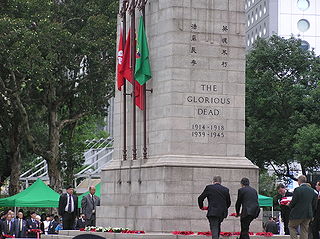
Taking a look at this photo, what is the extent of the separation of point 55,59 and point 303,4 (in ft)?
232

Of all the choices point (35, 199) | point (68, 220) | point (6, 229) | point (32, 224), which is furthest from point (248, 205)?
point (35, 199)

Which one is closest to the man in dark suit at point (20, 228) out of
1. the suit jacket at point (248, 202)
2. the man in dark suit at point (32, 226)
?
the man in dark suit at point (32, 226)

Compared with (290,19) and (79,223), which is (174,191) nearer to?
(79,223)

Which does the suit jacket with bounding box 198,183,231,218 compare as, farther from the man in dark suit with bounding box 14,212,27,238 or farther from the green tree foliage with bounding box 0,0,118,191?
the green tree foliage with bounding box 0,0,118,191

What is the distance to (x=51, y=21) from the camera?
49.7 meters

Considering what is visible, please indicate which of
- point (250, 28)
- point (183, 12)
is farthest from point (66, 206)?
point (250, 28)

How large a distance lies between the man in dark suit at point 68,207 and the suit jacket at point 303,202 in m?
9.78

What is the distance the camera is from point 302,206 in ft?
71.6

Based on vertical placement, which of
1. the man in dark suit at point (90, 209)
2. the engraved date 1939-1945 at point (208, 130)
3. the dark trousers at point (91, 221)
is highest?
the engraved date 1939-1945 at point (208, 130)

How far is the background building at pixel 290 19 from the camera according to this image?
10862cm

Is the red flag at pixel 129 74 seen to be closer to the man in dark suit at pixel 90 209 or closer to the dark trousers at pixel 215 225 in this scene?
the man in dark suit at pixel 90 209

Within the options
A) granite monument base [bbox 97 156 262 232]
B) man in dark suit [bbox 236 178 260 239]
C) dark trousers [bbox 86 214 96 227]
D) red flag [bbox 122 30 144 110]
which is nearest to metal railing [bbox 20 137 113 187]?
dark trousers [bbox 86 214 96 227]

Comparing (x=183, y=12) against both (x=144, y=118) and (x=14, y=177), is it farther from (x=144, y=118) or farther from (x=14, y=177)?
(x=14, y=177)

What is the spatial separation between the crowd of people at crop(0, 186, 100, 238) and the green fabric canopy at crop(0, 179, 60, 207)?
97cm
